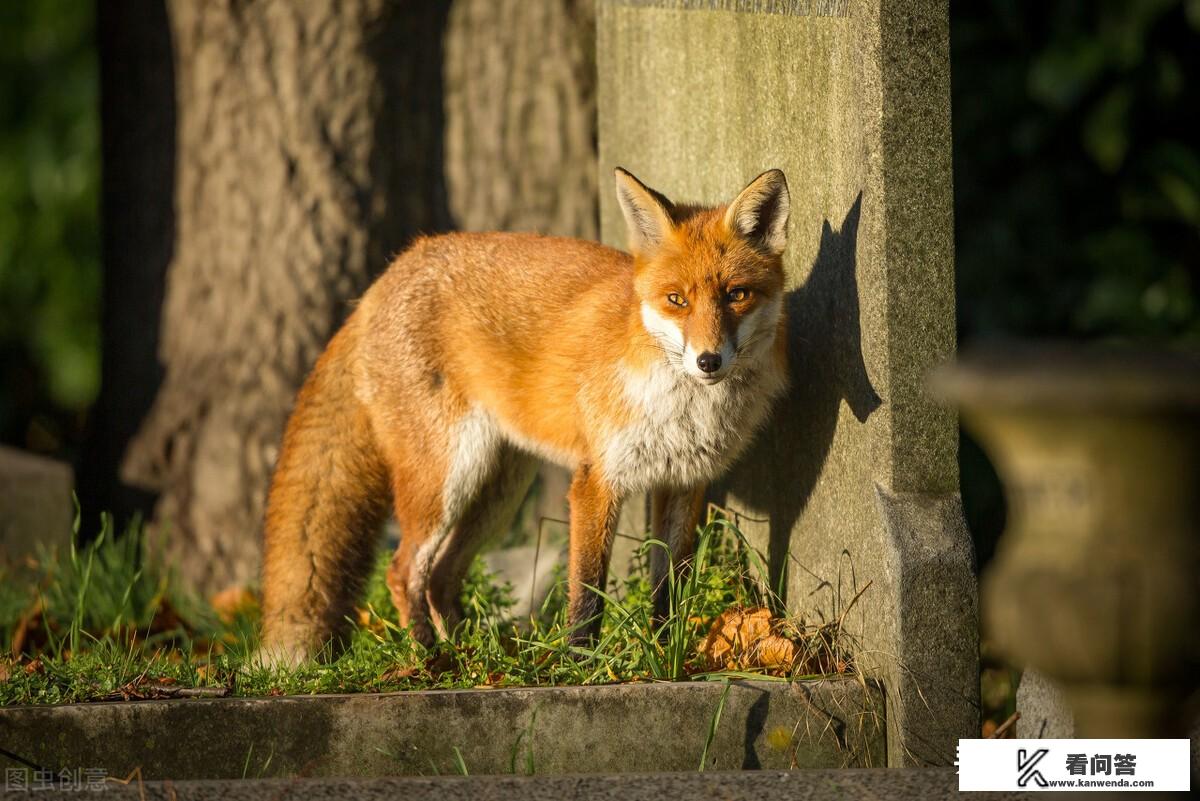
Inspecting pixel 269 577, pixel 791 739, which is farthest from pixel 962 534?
pixel 269 577

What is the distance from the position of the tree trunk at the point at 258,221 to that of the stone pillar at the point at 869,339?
226 centimetres

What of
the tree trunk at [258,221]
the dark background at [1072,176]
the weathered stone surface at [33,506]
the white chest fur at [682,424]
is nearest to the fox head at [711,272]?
the white chest fur at [682,424]

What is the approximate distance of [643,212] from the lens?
415 centimetres

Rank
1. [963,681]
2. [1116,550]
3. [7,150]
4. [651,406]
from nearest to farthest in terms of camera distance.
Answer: [1116,550] → [963,681] → [651,406] → [7,150]

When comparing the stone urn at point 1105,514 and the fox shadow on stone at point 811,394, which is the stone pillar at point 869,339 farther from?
the stone urn at point 1105,514

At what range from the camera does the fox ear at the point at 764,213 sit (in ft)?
13.0

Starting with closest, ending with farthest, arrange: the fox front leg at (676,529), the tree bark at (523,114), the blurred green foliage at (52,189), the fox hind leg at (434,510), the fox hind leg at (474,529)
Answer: the fox front leg at (676,529)
the fox hind leg at (434,510)
the fox hind leg at (474,529)
the tree bark at (523,114)
the blurred green foliage at (52,189)

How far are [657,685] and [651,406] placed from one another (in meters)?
0.90

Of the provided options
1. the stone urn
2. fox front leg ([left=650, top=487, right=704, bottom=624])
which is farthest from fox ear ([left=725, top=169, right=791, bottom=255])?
the stone urn

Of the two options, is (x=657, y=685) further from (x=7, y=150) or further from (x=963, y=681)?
(x=7, y=150)

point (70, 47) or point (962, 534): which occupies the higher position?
point (70, 47)

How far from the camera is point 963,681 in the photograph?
3.49m

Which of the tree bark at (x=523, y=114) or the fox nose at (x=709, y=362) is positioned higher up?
the tree bark at (x=523, y=114)

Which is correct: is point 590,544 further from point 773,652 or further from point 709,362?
point 709,362
